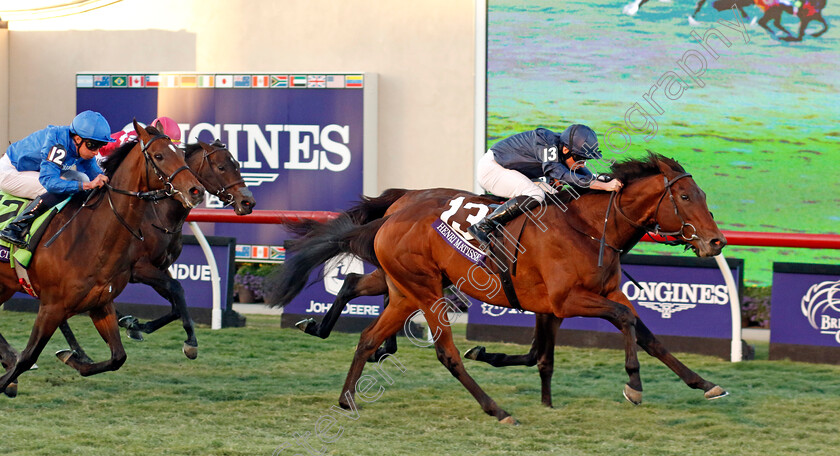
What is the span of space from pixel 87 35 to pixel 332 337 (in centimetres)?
466

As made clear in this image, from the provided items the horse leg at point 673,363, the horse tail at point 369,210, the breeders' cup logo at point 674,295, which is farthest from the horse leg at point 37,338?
the breeders' cup logo at point 674,295

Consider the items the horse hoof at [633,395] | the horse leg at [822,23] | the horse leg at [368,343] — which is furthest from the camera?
the horse leg at [822,23]

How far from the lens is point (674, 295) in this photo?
698 cm

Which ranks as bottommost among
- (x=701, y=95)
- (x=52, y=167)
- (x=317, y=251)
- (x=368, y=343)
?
(x=368, y=343)

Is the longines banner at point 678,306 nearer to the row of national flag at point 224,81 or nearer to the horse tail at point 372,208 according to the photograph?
the horse tail at point 372,208

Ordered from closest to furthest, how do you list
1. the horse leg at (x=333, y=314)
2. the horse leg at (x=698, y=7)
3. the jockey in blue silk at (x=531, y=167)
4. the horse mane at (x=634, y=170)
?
1. the horse mane at (x=634, y=170)
2. the jockey in blue silk at (x=531, y=167)
3. the horse leg at (x=333, y=314)
4. the horse leg at (x=698, y=7)

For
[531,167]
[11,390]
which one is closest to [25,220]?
[11,390]

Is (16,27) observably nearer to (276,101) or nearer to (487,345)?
(276,101)

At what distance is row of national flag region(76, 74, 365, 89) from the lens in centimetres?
952

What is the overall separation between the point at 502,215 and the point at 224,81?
17.0ft

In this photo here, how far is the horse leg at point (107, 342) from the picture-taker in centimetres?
520

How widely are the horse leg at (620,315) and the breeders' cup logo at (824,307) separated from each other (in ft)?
7.37

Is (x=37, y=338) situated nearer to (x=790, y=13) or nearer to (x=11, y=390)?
(x=11, y=390)

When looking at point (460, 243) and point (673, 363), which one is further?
point (460, 243)
